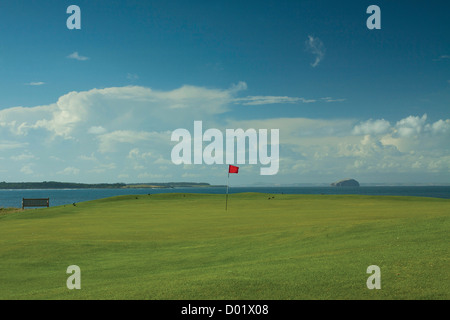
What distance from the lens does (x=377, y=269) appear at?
10008mm

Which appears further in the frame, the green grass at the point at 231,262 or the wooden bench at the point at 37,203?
the wooden bench at the point at 37,203

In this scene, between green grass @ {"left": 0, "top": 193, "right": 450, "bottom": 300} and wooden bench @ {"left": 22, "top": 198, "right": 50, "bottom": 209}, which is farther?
wooden bench @ {"left": 22, "top": 198, "right": 50, "bottom": 209}

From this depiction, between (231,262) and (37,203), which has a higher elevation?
(231,262)

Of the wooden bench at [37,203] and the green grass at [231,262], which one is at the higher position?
the green grass at [231,262]

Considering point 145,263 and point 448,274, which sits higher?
point 448,274

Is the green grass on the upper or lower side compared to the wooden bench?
upper

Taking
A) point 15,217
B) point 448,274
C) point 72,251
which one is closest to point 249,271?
point 448,274

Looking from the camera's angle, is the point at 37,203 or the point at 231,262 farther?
the point at 37,203
